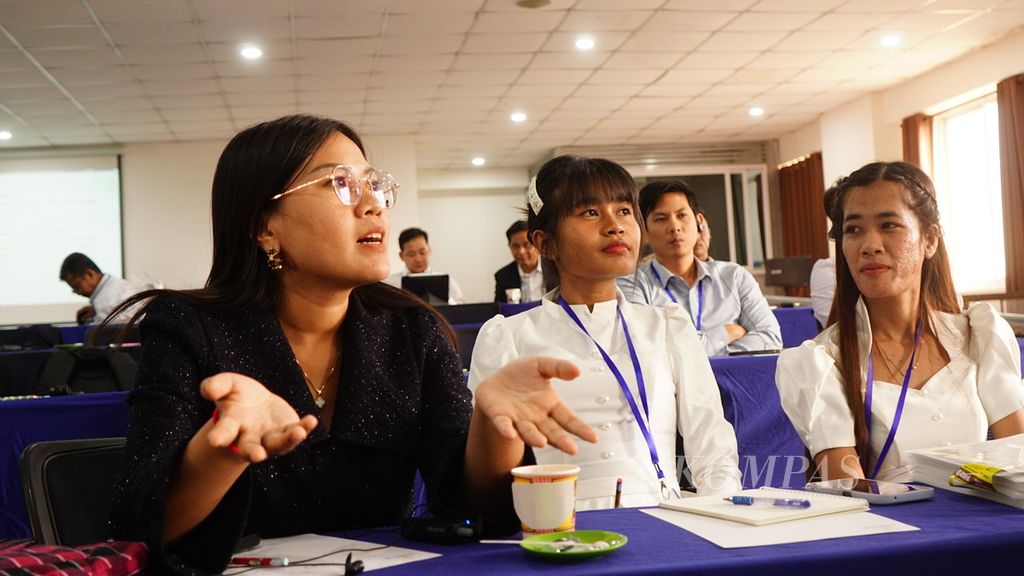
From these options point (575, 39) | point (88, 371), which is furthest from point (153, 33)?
point (88, 371)

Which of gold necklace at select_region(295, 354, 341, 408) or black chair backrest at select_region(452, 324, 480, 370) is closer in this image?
gold necklace at select_region(295, 354, 341, 408)

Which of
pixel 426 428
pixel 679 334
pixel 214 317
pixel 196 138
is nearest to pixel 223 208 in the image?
pixel 214 317

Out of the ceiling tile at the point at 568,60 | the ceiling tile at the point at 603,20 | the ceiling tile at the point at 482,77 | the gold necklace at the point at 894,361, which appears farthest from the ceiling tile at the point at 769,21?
the gold necklace at the point at 894,361

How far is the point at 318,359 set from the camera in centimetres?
164

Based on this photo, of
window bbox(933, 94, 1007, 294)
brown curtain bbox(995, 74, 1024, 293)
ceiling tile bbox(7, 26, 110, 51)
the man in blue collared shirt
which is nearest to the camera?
the man in blue collared shirt

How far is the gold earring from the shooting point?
161 cm

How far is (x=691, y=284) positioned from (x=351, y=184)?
2801mm

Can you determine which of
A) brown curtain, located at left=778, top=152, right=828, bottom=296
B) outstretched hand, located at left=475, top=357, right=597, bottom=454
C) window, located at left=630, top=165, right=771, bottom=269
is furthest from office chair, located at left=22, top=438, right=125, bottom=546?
window, located at left=630, top=165, right=771, bottom=269

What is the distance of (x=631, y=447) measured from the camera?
2.04 meters

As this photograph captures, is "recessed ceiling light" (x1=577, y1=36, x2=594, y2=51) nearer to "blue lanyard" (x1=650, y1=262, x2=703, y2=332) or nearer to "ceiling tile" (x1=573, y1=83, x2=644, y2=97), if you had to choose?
"ceiling tile" (x1=573, y1=83, x2=644, y2=97)

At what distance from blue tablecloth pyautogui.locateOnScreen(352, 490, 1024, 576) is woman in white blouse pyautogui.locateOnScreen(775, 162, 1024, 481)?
732mm

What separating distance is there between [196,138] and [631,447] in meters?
11.3

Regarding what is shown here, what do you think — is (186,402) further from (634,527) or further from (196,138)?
(196,138)

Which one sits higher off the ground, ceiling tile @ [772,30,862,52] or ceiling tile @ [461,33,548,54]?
ceiling tile @ [772,30,862,52]
